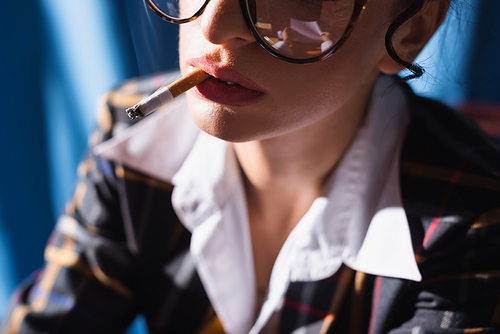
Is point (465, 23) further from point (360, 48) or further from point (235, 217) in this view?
point (235, 217)

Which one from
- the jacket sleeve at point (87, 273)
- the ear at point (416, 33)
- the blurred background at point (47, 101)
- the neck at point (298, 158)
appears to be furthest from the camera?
the blurred background at point (47, 101)

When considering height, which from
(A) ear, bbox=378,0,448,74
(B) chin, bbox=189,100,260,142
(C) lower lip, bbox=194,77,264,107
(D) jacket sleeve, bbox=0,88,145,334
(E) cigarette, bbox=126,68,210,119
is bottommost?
(D) jacket sleeve, bbox=0,88,145,334

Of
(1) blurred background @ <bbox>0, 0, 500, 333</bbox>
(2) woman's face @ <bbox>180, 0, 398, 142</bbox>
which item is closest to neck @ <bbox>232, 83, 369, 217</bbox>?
(2) woman's face @ <bbox>180, 0, 398, 142</bbox>

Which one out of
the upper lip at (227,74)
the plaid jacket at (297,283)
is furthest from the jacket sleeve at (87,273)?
the upper lip at (227,74)

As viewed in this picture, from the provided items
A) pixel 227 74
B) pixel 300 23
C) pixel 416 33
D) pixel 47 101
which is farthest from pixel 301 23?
pixel 47 101

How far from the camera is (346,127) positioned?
765 mm

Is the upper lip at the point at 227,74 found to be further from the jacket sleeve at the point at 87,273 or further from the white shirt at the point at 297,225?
the jacket sleeve at the point at 87,273

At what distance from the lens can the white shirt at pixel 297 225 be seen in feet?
2.39

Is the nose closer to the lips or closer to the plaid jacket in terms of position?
the lips

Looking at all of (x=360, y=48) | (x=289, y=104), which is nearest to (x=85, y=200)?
(x=289, y=104)

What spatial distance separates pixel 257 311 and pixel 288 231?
179 millimetres

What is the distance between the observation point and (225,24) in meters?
0.51

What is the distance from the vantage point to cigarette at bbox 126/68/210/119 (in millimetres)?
503

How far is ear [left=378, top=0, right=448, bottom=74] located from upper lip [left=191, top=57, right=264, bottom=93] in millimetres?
249
